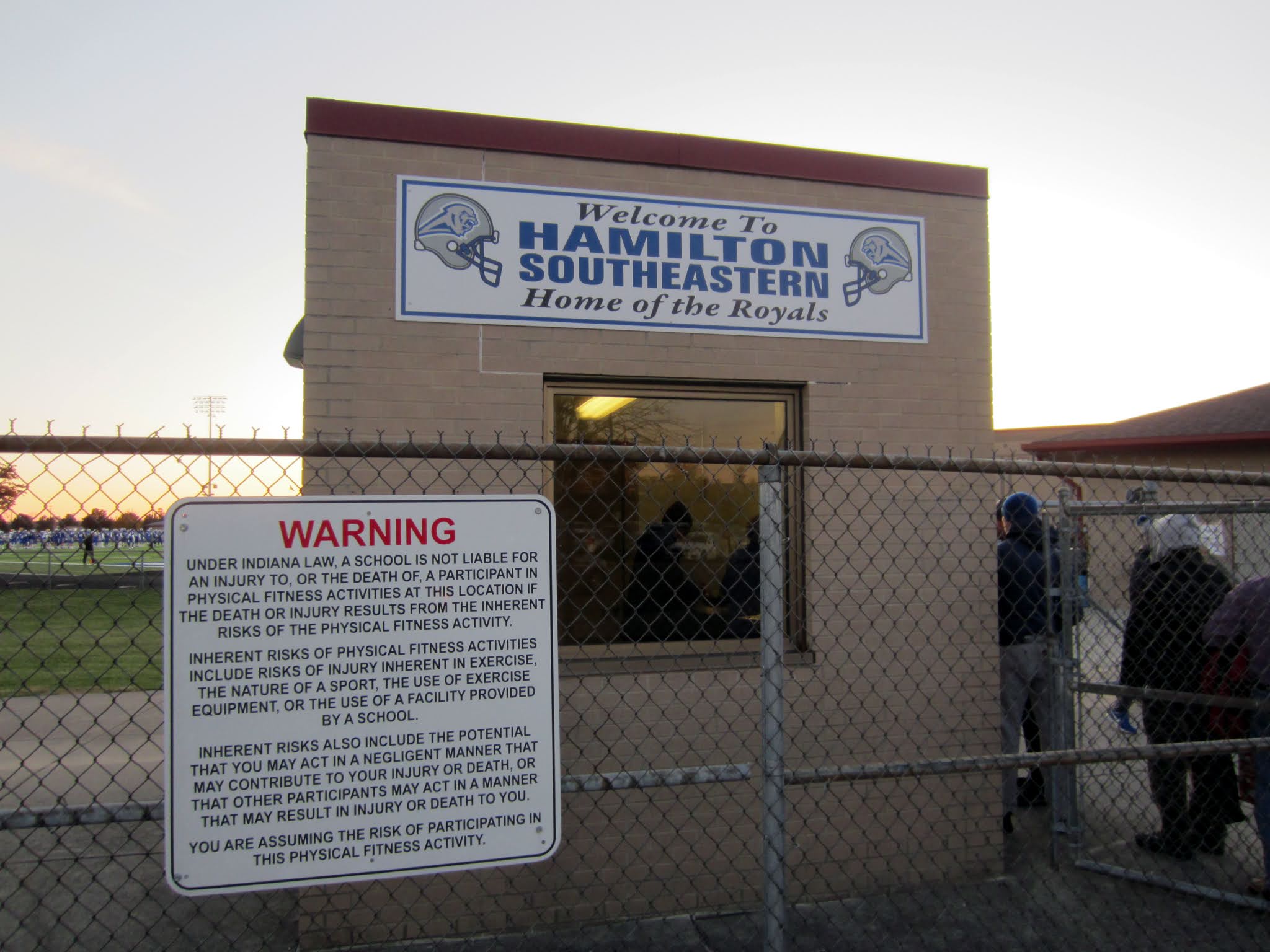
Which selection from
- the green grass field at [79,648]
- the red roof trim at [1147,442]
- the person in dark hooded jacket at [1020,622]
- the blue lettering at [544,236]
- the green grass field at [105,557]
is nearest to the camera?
the green grass field at [105,557]

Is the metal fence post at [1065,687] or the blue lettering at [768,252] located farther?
the metal fence post at [1065,687]

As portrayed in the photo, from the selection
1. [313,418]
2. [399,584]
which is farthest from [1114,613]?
[399,584]

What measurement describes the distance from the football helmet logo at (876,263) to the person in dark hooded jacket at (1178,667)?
205 cm

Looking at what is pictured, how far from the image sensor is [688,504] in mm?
4930

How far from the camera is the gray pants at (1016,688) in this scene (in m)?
6.00

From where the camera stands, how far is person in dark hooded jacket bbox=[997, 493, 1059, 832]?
5.96m

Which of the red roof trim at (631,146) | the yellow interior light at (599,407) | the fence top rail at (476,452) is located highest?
the red roof trim at (631,146)

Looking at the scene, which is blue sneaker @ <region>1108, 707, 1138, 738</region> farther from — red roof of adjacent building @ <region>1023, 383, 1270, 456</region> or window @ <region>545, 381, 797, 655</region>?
red roof of adjacent building @ <region>1023, 383, 1270, 456</region>

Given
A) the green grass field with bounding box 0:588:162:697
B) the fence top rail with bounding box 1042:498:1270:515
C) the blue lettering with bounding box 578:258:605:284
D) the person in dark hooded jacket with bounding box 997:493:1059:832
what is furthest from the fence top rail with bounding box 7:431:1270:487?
the green grass field with bounding box 0:588:162:697

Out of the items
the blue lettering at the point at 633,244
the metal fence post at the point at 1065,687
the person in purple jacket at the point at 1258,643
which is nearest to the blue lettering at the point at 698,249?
the blue lettering at the point at 633,244

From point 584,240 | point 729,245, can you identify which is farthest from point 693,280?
point 584,240

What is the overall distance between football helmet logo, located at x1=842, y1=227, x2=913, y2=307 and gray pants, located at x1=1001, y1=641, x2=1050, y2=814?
2501mm

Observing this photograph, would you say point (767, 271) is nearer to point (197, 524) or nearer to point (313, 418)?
point (313, 418)

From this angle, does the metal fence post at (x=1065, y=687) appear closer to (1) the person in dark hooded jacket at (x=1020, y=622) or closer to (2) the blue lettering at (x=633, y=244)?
(1) the person in dark hooded jacket at (x=1020, y=622)
